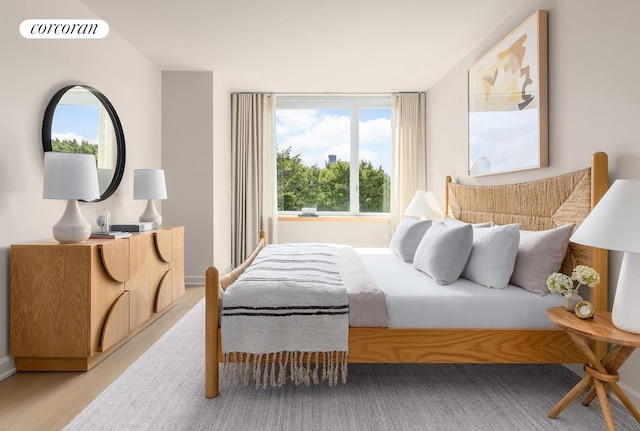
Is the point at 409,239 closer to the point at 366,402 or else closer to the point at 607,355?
the point at 366,402

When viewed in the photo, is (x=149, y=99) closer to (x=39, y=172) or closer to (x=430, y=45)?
(x=39, y=172)

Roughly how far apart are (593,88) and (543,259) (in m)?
1.02

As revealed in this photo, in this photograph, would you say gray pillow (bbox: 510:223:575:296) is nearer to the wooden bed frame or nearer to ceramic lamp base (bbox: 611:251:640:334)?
the wooden bed frame

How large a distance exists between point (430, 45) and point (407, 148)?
6.10 feet

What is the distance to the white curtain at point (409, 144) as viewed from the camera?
5.52m

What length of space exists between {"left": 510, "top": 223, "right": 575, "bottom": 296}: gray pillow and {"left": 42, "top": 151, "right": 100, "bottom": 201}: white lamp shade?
8.98 feet

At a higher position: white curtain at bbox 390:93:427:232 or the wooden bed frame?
white curtain at bbox 390:93:427:232

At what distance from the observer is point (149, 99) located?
441 centimetres

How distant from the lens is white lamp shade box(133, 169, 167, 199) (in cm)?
369

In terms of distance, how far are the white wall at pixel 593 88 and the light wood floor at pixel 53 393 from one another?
2.88 m

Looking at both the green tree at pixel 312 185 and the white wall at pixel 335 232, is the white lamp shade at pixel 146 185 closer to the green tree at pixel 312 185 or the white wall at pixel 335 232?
the white wall at pixel 335 232

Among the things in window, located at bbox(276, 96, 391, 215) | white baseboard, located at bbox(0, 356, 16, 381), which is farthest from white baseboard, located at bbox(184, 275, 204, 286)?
white baseboard, located at bbox(0, 356, 16, 381)

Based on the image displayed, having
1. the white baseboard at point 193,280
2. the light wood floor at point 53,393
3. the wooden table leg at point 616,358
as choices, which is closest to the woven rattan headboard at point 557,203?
the wooden table leg at point 616,358

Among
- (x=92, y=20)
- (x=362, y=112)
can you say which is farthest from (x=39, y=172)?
(x=362, y=112)
